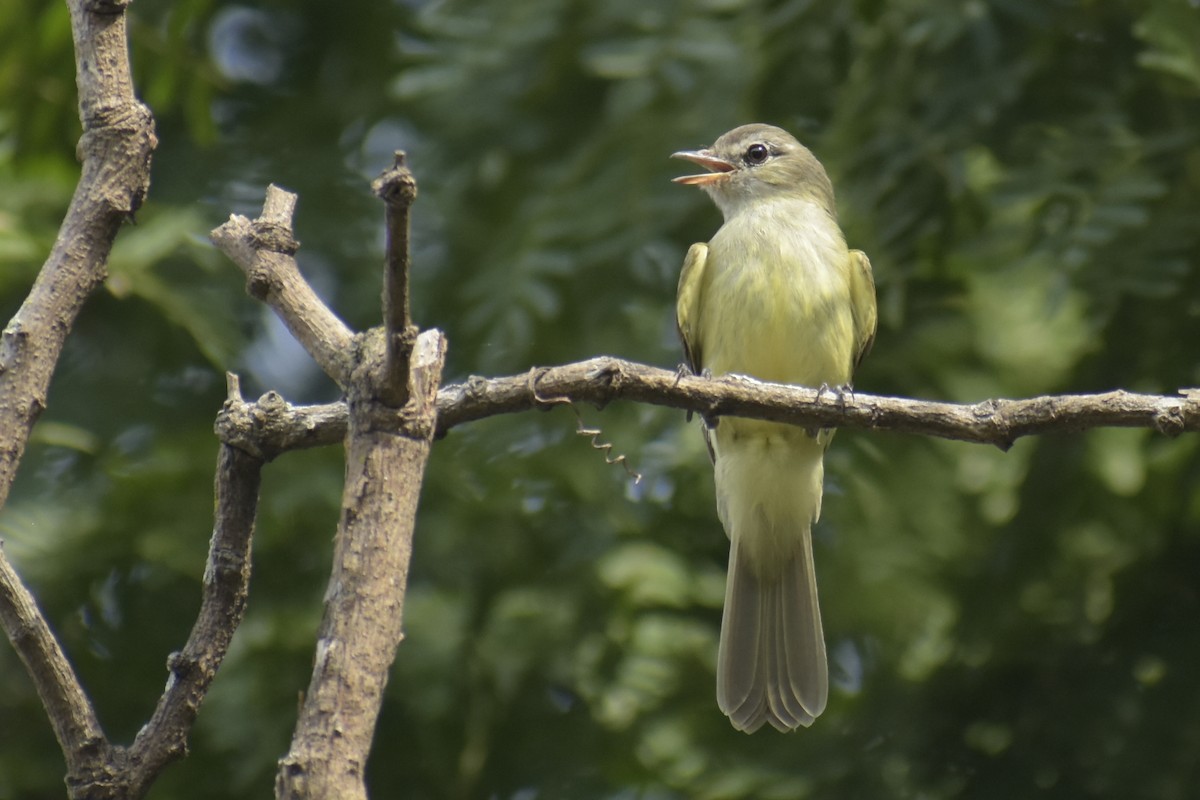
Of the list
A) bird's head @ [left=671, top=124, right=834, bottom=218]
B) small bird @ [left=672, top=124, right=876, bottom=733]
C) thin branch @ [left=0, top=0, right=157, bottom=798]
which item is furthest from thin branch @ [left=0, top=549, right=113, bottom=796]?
bird's head @ [left=671, top=124, right=834, bottom=218]

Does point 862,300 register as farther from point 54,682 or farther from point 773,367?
point 54,682

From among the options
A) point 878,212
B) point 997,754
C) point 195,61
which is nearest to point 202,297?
point 195,61

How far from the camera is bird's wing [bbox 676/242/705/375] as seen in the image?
5.02 metres

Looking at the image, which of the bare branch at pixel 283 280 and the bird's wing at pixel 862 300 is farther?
the bird's wing at pixel 862 300

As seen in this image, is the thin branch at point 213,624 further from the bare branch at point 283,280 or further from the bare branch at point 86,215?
the bare branch at point 86,215

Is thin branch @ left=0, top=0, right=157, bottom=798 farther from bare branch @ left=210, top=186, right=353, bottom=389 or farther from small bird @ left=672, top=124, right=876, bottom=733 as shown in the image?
small bird @ left=672, top=124, right=876, bottom=733

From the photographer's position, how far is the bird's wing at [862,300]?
16.1 ft

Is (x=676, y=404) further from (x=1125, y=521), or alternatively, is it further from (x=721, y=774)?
(x=1125, y=521)

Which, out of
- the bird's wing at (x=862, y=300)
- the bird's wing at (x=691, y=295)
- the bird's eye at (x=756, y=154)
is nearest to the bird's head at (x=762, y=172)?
the bird's eye at (x=756, y=154)

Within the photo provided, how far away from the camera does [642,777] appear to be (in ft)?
15.1

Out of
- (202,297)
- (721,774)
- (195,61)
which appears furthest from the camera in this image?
(195,61)

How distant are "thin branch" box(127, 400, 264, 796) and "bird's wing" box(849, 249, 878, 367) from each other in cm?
287

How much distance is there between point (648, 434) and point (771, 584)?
685 mm

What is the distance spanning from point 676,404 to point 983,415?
0.64 m
